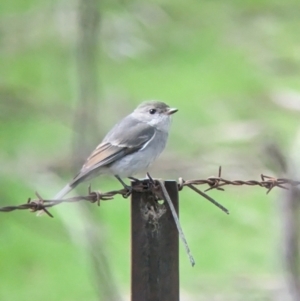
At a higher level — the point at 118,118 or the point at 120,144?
the point at 118,118

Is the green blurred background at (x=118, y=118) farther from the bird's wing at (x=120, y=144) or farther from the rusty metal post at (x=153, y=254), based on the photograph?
the rusty metal post at (x=153, y=254)

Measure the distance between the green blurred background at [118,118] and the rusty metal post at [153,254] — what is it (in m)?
0.50

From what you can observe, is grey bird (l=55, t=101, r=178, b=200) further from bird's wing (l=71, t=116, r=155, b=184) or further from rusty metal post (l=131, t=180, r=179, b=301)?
rusty metal post (l=131, t=180, r=179, b=301)

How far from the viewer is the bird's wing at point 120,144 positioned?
199 inches

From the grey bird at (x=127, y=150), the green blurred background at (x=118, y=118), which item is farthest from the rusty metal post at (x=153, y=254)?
the grey bird at (x=127, y=150)

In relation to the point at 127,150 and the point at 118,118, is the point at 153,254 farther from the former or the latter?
the point at 118,118

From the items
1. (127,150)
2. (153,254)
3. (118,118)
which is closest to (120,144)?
(127,150)

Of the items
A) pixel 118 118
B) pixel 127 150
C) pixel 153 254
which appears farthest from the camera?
pixel 118 118

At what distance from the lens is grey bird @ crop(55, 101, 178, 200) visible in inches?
199

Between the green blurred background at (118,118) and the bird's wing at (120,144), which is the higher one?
the green blurred background at (118,118)

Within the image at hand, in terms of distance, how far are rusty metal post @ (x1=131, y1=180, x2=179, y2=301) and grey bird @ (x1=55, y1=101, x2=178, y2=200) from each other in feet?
5.51

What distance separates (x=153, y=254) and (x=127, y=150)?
2003 millimetres

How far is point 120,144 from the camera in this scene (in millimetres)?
5211

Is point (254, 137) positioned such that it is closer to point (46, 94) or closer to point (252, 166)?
point (252, 166)
